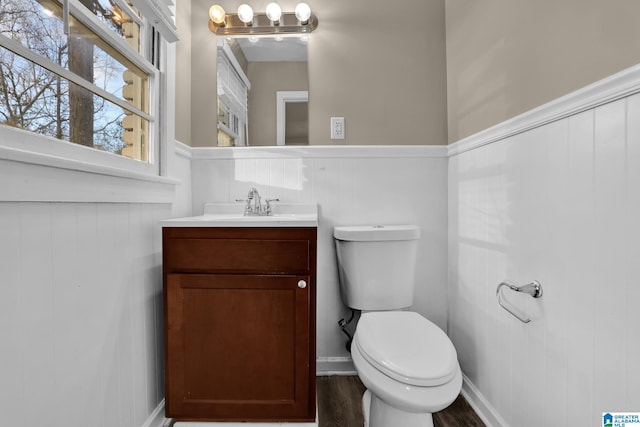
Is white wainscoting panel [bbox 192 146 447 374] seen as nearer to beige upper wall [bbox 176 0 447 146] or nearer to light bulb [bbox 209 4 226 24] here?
beige upper wall [bbox 176 0 447 146]

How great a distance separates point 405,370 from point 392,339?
0.16 m

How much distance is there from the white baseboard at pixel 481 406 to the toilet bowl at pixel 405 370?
40 cm

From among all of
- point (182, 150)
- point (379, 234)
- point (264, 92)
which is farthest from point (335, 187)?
point (182, 150)

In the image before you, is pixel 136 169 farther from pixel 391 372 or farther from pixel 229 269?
pixel 391 372

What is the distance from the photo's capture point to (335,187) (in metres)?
1.70

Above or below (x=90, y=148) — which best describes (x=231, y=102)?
above

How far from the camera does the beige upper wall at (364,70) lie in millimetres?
1703

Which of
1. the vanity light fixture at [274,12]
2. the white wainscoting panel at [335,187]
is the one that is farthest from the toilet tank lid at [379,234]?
the vanity light fixture at [274,12]

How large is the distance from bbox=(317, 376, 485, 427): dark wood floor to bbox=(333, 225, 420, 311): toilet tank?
400 millimetres

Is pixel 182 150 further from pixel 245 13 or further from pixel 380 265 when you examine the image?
pixel 380 265

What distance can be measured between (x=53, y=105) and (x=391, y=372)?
45.7 inches

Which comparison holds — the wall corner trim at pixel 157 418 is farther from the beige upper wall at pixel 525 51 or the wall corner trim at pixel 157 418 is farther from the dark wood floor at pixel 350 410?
the beige upper wall at pixel 525 51

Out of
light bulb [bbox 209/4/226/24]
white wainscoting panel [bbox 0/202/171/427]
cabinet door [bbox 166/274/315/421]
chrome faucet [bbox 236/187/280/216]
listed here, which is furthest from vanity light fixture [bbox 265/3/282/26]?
cabinet door [bbox 166/274/315/421]

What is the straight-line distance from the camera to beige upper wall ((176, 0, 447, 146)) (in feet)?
5.59
